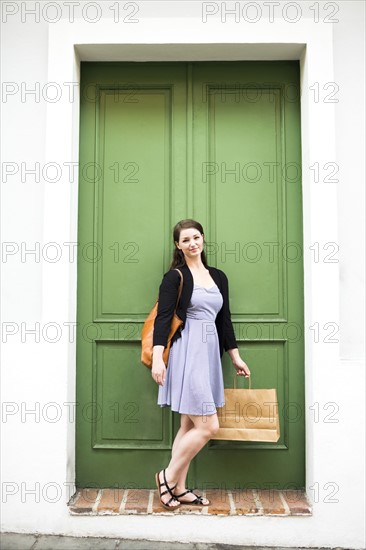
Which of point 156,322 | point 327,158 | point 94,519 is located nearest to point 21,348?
point 156,322

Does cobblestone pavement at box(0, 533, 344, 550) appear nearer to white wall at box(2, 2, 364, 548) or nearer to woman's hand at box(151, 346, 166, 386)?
white wall at box(2, 2, 364, 548)

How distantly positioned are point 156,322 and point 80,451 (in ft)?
4.19

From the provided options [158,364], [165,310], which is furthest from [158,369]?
[165,310]

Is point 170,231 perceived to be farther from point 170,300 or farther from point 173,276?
point 170,300

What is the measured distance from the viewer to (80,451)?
13.4 ft

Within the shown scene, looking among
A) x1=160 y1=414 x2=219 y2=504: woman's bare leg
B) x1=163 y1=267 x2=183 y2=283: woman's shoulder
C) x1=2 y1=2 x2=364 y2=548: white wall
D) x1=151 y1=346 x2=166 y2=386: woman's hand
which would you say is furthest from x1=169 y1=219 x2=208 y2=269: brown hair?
x1=160 y1=414 x2=219 y2=504: woman's bare leg

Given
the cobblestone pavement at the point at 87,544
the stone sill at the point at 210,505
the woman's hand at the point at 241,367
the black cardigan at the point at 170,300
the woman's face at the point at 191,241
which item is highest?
the woman's face at the point at 191,241

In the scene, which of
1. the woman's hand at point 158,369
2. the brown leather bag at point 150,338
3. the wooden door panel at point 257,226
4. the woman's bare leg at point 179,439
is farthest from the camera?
the wooden door panel at point 257,226

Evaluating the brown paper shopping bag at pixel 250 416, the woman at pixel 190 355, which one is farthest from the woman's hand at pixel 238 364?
the brown paper shopping bag at pixel 250 416

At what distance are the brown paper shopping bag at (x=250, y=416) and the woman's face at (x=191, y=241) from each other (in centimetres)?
101

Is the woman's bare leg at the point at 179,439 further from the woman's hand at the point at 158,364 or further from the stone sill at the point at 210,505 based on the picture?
the woman's hand at the point at 158,364

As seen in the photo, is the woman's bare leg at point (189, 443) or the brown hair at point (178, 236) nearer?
the woman's bare leg at point (189, 443)

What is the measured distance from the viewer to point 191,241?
12.2 ft

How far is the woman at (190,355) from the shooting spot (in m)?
3.59
